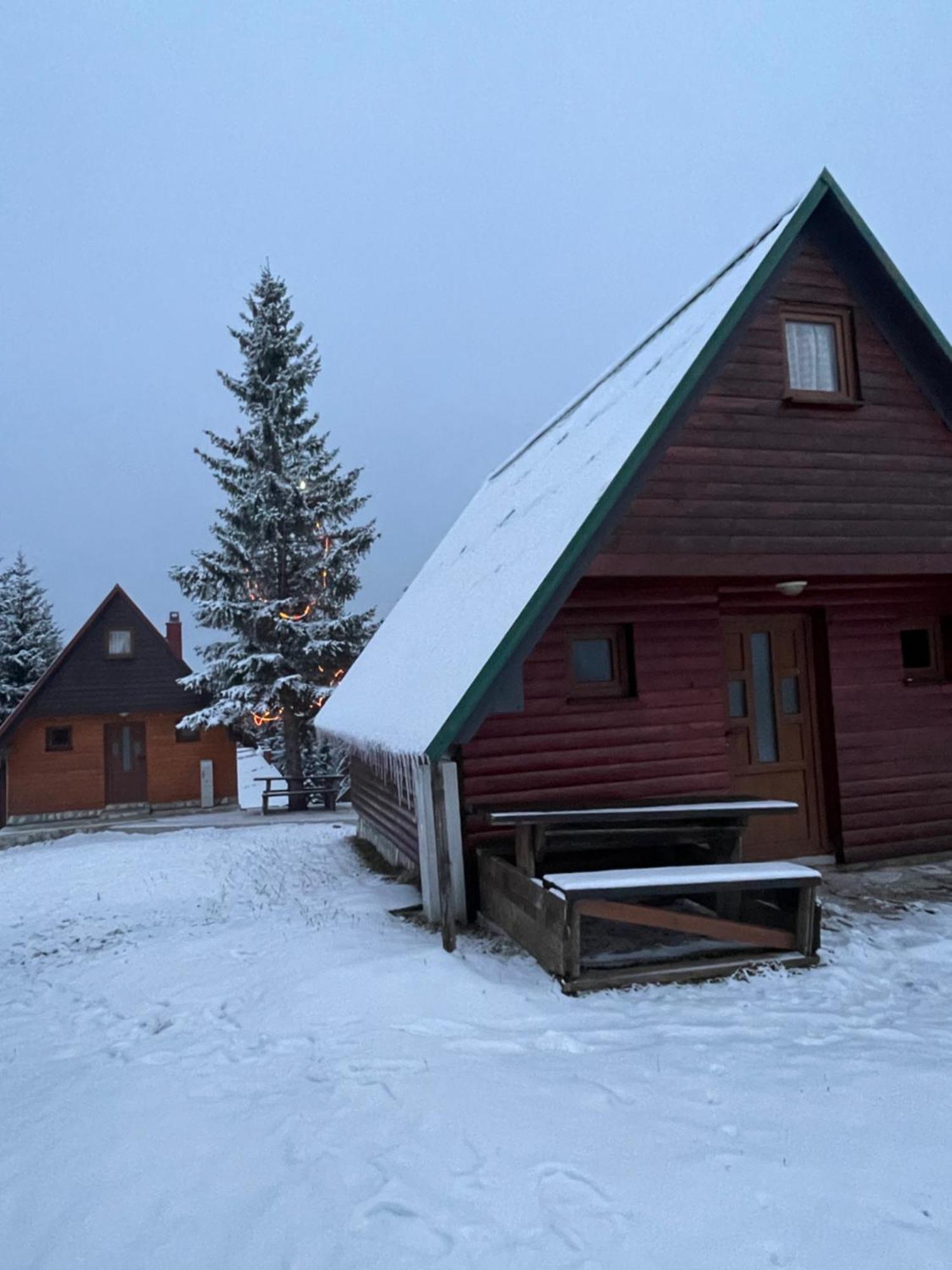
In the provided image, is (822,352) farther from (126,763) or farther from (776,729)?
(126,763)

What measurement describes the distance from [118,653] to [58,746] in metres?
2.88

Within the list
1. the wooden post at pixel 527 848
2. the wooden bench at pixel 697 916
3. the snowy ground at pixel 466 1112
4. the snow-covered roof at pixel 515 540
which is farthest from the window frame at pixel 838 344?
the wooden post at pixel 527 848

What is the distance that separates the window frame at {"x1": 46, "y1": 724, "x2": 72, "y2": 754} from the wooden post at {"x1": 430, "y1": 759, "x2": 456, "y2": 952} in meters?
18.4

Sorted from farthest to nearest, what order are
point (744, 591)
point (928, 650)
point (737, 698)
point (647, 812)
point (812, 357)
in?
point (928, 650) → point (737, 698) → point (744, 591) → point (812, 357) → point (647, 812)

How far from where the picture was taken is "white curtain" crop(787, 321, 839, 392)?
8.18 metres

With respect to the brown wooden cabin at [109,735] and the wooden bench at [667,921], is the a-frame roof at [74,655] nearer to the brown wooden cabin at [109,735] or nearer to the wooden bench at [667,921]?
the brown wooden cabin at [109,735]

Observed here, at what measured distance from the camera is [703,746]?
27.6 feet

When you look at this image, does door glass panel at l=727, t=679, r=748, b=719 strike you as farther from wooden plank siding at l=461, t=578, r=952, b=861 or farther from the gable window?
the gable window

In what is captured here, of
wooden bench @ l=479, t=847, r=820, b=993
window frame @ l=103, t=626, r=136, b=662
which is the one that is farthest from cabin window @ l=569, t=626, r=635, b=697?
window frame @ l=103, t=626, r=136, b=662

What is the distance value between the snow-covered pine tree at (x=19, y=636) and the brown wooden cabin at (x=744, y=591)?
2260 centimetres

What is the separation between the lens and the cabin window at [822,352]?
8180 mm

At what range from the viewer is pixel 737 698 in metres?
8.91

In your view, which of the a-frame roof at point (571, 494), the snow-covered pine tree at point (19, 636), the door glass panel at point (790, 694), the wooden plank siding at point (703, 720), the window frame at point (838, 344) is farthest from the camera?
the snow-covered pine tree at point (19, 636)

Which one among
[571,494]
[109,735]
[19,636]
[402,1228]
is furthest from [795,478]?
[19,636]
